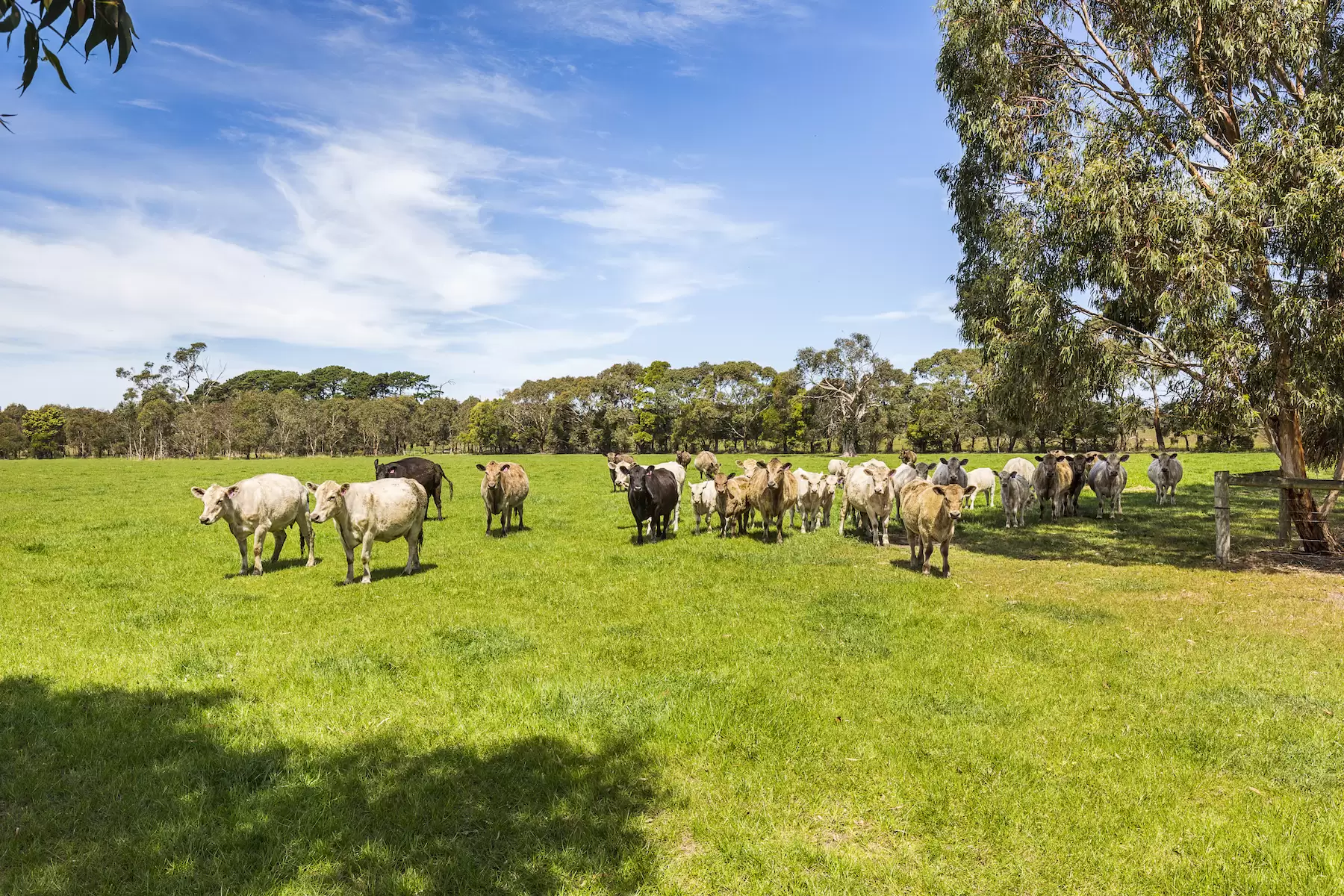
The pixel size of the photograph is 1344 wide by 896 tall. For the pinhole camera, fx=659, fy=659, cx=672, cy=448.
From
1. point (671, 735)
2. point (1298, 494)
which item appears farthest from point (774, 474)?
point (1298, 494)

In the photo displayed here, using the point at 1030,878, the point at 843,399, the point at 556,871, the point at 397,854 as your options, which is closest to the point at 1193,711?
the point at 1030,878

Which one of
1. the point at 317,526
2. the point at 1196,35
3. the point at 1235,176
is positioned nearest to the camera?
the point at 1235,176

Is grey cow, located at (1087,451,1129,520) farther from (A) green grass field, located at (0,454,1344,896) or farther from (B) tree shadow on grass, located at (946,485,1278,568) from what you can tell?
(A) green grass field, located at (0,454,1344,896)

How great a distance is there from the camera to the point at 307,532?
1330 centimetres

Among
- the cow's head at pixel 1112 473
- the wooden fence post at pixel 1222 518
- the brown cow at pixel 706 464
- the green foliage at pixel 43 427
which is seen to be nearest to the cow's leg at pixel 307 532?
the brown cow at pixel 706 464

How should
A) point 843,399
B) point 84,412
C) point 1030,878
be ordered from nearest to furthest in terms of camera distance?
point 1030,878
point 843,399
point 84,412

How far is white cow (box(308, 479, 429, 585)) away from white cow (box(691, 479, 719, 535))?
7462 millimetres

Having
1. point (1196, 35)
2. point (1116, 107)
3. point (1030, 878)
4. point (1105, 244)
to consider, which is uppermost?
point (1196, 35)

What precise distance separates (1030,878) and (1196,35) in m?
16.3

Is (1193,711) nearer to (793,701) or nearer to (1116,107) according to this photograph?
(793,701)

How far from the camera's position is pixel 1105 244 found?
1334 centimetres

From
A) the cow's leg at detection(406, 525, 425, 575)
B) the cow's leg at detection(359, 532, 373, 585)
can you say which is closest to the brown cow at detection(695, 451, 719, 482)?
the cow's leg at detection(406, 525, 425, 575)

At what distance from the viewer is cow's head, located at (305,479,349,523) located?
11039 mm

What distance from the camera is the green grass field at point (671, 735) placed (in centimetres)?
411
